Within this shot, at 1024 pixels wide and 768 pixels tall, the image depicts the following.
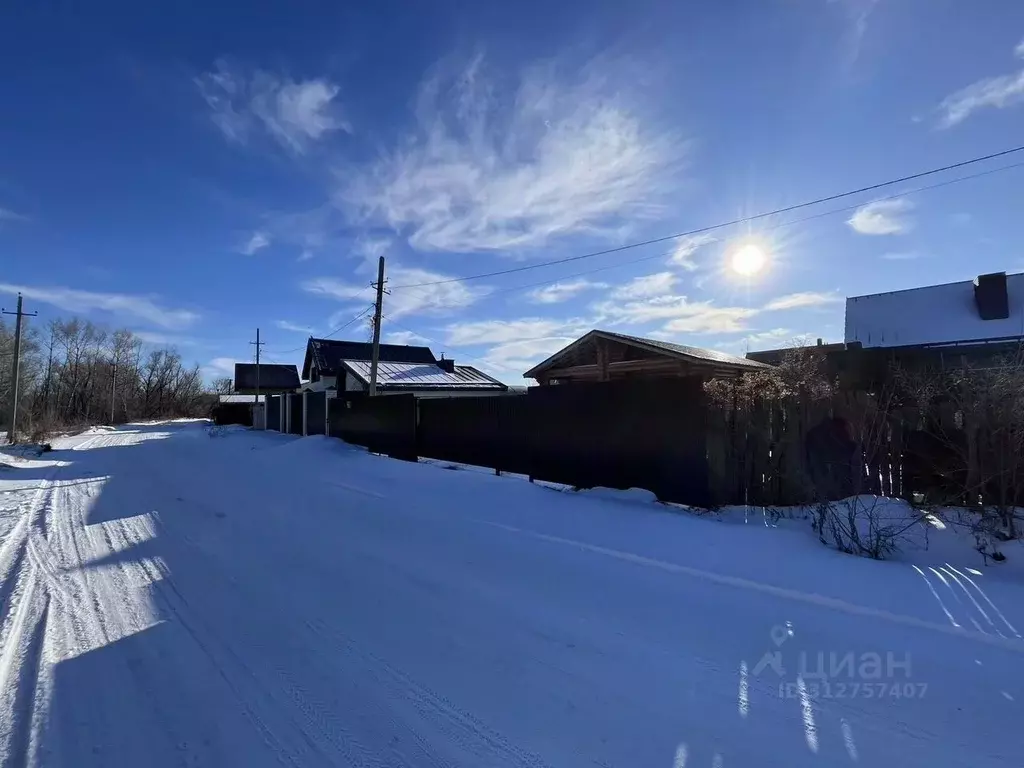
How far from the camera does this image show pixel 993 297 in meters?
16.9

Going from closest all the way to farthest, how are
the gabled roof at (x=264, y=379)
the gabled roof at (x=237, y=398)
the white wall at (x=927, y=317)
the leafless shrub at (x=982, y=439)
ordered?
the leafless shrub at (x=982, y=439) < the white wall at (x=927, y=317) < the gabled roof at (x=237, y=398) < the gabled roof at (x=264, y=379)

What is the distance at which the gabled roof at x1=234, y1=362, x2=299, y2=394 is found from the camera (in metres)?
49.2

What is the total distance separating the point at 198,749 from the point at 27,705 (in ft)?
4.12

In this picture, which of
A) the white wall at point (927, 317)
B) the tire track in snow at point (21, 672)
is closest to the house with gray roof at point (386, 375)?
the tire track in snow at point (21, 672)

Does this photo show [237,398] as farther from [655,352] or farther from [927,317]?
[927,317]

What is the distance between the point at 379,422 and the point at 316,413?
700 centimetres

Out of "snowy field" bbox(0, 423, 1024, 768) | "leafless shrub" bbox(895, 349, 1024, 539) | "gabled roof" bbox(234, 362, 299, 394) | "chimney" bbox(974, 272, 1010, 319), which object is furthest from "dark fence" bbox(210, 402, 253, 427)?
"chimney" bbox(974, 272, 1010, 319)

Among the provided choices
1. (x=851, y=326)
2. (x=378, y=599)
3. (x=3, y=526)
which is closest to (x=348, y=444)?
(x=3, y=526)

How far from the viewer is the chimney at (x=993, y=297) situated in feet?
55.0

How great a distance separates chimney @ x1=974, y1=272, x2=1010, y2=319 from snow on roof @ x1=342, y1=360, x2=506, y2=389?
61.5ft

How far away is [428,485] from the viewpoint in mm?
9094

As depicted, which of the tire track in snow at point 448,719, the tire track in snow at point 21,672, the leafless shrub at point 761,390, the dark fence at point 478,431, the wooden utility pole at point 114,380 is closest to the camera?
the tire track in snow at point 448,719

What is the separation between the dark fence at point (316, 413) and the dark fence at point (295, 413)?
184 centimetres

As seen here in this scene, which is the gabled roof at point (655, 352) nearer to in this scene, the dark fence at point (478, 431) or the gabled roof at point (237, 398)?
the dark fence at point (478, 431)
